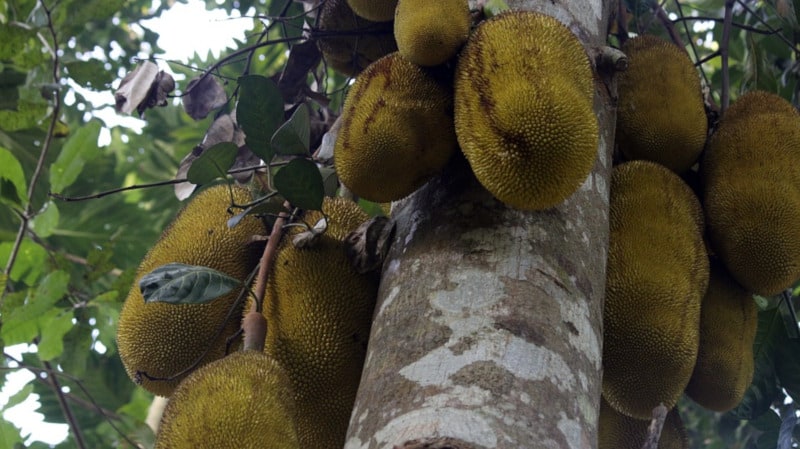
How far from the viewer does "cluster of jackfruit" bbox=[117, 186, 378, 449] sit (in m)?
1.00

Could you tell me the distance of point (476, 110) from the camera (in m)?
1.05

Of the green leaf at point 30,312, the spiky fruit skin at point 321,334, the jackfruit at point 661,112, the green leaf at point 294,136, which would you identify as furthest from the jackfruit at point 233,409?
the green leaf at point 30,312

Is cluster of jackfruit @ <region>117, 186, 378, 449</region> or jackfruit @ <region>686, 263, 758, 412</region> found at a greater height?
cluster of jackfruit @ <region>117, 186, 378, 449</region>

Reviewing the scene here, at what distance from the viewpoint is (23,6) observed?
2.42 m

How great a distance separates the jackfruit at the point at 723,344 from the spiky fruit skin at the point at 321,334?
24.7 inches

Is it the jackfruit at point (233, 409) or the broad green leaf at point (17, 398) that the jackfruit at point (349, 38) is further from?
the broad green leaf at point (17, 398)

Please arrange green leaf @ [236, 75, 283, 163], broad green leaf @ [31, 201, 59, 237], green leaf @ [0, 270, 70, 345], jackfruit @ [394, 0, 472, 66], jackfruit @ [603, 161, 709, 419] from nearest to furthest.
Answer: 1. jackfruit @ [394, 0, 472, 66]
2. jackfruit @ [603, 161, 709, 419]
3. green leaf @ [236, 75, 283, 163]
4. green leaf @ [0, 270, 70, 345]
5. broad green leaf @ [31, 201, 59, 237]

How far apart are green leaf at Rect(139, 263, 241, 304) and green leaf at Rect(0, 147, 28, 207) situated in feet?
3.18

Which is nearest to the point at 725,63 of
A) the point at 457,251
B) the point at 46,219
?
the point at 457,251

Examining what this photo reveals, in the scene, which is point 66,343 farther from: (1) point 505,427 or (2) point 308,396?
(1) point 505,427

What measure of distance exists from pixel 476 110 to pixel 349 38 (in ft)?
2.32

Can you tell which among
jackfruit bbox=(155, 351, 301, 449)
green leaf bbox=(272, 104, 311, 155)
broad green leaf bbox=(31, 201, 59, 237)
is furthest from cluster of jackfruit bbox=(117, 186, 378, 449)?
broad green leaf bbox=(31, 201, 59, 237)

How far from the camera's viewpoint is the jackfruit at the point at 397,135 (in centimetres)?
112

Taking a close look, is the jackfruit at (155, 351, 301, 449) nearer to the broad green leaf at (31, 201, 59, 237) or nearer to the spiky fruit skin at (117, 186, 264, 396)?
the spiky fruit skin at (117, 186, 264, 396)
